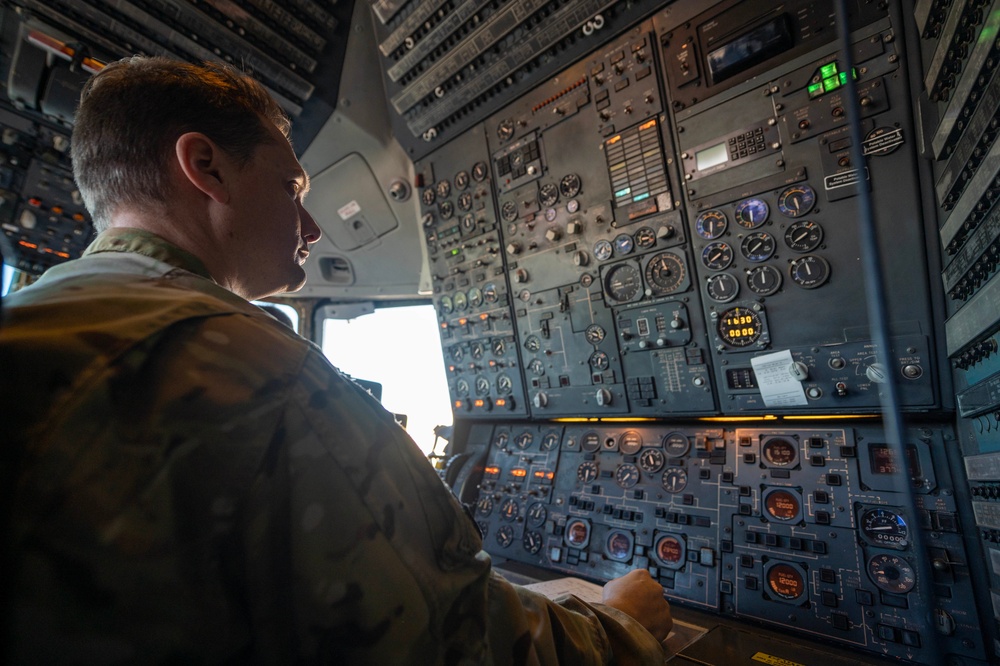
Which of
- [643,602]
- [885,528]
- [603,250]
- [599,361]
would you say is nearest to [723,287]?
[603,250]

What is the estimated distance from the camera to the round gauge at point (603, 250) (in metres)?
2.91

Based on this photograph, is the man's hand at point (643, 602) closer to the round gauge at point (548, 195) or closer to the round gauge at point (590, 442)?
the round gauge at point (590, 442)

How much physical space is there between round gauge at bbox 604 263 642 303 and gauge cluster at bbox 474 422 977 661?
2.55 ft

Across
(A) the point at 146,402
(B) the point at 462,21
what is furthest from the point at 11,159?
(A) the point at 146,402

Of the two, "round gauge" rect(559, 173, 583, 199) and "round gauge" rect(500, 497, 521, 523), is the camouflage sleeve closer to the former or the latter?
"round gauge" rect(500, 497, 521, 523)

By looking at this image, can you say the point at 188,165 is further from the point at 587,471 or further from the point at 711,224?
the point at 587,471

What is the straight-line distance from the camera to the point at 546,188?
125 inches

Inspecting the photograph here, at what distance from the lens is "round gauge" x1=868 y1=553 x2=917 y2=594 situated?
1.76 m

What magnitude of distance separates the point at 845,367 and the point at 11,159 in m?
5.07

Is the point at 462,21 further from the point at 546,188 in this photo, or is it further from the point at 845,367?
the point at 845,367

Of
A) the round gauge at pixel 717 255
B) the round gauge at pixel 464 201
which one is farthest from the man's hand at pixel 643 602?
the round gauge at pixel 464 201

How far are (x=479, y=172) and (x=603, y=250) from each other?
1.19 metres

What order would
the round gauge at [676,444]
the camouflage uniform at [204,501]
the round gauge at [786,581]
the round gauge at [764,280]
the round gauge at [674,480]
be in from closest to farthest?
1. the camouflage uniform at [204,501]
2. the round gauge at [786,581]
3. the round gauge at [764,280]
4. the round gauge at [674,480]
5. the round gauge at [676,444]

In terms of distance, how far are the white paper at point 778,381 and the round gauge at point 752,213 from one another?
0.64m
